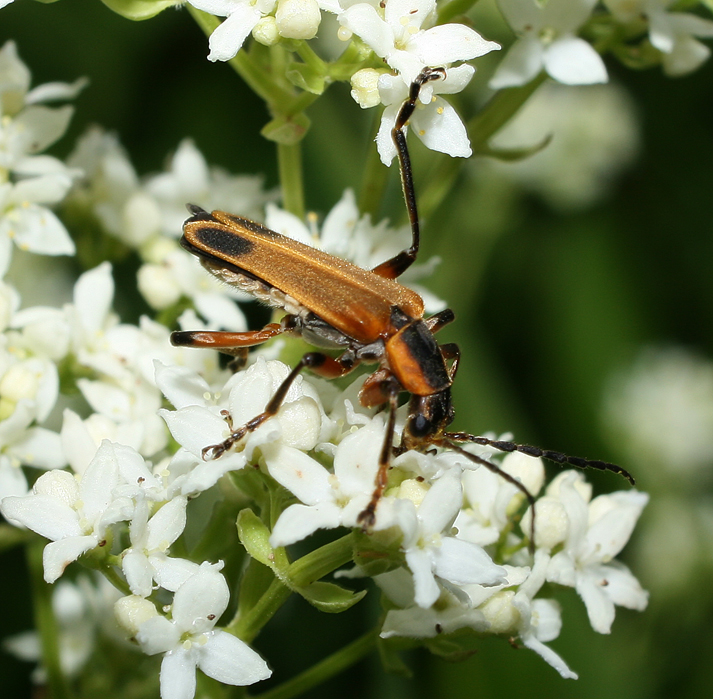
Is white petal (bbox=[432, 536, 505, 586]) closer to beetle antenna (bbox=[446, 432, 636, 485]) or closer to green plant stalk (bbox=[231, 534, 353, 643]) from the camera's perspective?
green plant stalk (bbox=[231, 534, 353, 643])

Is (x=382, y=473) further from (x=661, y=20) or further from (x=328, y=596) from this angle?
(x=661, y=20)

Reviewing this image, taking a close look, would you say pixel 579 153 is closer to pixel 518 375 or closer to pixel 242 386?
pixel 518 375

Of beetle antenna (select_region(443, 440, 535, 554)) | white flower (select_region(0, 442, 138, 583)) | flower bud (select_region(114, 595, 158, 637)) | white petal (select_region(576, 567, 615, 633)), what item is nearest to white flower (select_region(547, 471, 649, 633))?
white petal (select_region(576, 567, 615, 633))

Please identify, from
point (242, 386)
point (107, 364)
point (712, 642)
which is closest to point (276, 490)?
point (242, 386)

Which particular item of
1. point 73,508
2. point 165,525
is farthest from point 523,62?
point 73,508

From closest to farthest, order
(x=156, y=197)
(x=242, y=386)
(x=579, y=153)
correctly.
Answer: (x=242, y=386)
(x=156, y=197)
(x=579, y=153)

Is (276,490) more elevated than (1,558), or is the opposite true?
(276,490)

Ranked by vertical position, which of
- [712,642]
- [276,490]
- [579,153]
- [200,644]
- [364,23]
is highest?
[364,23]
